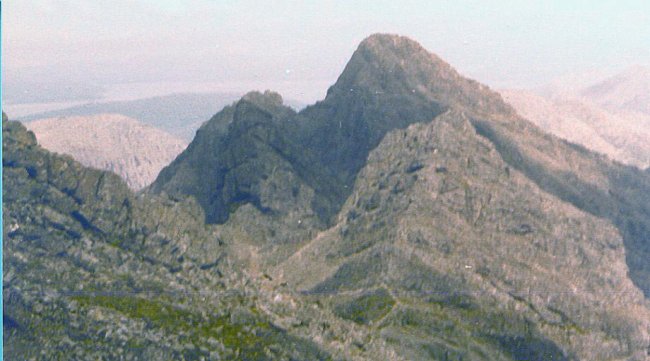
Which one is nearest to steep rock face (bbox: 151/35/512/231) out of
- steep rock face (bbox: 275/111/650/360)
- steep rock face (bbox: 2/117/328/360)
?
steep rock face (bbox: 275/111/650/360)

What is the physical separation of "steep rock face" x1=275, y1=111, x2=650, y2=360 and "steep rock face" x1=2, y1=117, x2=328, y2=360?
23.5 meters

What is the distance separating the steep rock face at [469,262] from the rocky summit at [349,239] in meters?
0.33

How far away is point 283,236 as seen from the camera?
146 meters

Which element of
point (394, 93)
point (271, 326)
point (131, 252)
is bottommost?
point (271, 326)

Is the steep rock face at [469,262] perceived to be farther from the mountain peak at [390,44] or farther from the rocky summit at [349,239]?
the mountain peak at [390,44]

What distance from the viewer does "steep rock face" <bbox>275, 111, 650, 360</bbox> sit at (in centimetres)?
9906

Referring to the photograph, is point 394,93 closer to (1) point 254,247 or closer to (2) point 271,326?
(1) point 254,247

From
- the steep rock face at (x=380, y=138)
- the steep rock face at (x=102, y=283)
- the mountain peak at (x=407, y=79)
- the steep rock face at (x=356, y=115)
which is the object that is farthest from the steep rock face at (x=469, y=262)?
the mountain peak at (x=407, y=79)

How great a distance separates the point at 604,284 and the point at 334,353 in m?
67.9

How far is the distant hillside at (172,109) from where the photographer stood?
123125 millimetres

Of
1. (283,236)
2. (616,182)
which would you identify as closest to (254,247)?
(283,236)

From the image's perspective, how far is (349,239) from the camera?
396ft

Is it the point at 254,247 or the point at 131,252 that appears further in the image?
the point at 254,247

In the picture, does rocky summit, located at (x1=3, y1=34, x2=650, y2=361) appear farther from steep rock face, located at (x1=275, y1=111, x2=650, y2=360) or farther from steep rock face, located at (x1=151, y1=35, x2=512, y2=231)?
steep rock face, located at (x1=151, y1=35, x2=512, y2=231)
